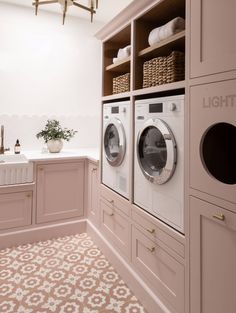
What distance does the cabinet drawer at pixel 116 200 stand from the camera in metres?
2.06

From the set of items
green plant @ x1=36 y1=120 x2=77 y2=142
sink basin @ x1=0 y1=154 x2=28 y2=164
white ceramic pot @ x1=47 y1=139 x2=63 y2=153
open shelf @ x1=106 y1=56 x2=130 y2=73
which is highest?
open shelf @ x1=106 y1=56 x2=130 y2=73

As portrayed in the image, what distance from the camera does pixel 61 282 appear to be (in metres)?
2.06

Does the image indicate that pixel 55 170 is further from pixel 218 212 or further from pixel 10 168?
pixel 218 212

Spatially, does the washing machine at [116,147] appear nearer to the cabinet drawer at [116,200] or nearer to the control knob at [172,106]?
the cabinet drawer at [116,200]

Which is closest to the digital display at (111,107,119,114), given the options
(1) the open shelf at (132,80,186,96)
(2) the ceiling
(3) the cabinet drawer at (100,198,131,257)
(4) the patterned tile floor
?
(1) the open shelf at (132,80,186,96)

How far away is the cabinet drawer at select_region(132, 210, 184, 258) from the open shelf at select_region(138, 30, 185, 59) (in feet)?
3.90

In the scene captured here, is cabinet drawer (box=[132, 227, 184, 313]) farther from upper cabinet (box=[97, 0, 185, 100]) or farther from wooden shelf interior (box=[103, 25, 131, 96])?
wooden shelf interior (box=[103, 25, 131, 96])

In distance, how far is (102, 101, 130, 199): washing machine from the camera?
207 cm

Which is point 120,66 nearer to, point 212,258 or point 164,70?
point 164,70

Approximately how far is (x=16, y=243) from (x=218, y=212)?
7.30ft

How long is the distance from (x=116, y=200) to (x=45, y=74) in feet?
6.73

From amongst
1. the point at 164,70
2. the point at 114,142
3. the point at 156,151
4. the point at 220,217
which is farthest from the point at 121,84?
the point at 220,217

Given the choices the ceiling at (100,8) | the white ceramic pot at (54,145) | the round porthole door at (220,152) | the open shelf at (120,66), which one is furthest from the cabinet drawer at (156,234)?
the ceiling at (100,8)

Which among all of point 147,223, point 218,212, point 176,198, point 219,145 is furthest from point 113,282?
point 219,145
